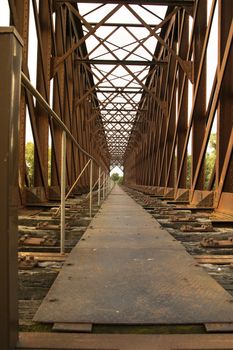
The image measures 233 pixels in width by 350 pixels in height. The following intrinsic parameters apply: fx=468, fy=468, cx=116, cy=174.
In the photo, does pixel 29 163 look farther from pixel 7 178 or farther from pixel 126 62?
pixel 7 178

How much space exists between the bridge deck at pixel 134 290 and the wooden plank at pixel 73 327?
0.12 feet

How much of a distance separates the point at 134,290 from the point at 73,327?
2.30ft

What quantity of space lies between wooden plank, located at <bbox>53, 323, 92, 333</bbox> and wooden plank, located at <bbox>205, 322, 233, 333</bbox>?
505mm

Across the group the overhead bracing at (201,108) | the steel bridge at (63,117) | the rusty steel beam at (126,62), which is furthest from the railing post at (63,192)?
the rusty steel beam at (126,62)

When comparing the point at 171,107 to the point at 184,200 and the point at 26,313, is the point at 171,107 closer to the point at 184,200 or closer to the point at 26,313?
the point at 184,200

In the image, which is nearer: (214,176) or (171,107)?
(214,176)

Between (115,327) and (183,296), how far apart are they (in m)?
0.59

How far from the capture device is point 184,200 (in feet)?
33.7

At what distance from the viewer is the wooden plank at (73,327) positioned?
77.2 inches

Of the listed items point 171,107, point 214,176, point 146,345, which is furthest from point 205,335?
point 171,107

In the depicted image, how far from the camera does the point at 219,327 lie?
200 centimetres

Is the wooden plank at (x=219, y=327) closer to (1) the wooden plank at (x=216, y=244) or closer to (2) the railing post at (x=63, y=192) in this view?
(2) the railing post at (x=63, y=192)

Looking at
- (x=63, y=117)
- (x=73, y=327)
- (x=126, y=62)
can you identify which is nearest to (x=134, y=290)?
(x=73, y=327)

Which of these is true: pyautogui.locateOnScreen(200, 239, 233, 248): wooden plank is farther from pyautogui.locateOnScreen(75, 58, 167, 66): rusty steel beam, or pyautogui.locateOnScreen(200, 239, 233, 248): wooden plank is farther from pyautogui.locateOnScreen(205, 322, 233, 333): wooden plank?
pyautogui.locateOnScreen(75, 58, 167, 66): rusty steel beam
